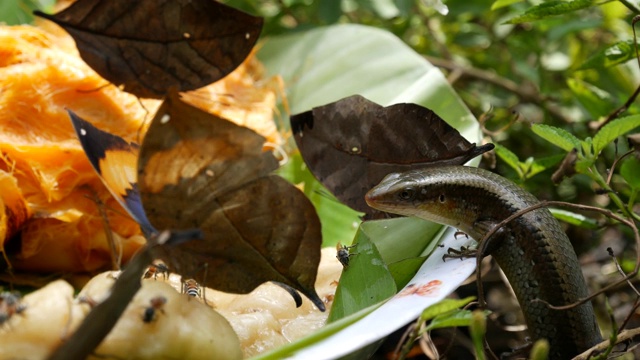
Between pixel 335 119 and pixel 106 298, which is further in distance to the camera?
pixel 335 119

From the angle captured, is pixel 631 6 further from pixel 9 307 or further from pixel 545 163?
pixel 9 307

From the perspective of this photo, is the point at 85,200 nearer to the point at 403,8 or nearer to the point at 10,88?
the point at 10,88

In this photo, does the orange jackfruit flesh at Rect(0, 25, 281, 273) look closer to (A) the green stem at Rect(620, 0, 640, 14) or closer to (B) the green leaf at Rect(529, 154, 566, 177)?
(B) the green leaf at Rect(529, 154, 566, 177)

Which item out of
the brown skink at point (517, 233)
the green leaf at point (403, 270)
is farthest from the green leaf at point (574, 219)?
the green leaf at point (403, 270)

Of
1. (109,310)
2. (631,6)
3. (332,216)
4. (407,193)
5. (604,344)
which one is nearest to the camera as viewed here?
(109,310)

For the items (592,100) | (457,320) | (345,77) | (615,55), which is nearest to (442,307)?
(457,320)

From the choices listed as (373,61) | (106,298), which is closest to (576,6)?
(373,61)

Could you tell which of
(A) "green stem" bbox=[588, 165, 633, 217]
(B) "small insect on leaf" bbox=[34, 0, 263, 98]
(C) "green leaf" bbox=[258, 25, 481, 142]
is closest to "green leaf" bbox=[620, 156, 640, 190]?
(A) "green stem" bbox=[588, 165, 633, 217]
